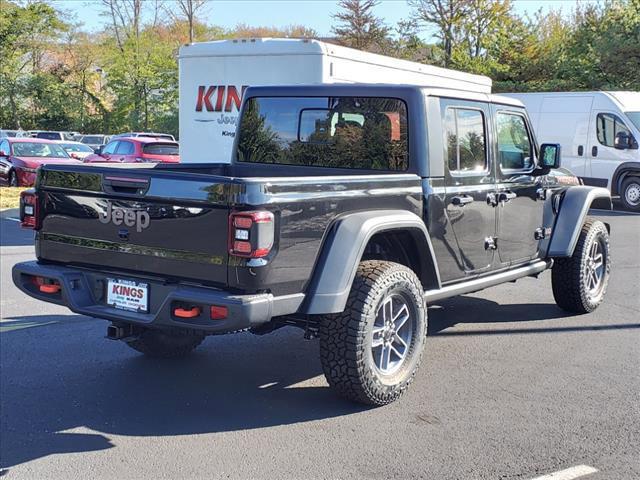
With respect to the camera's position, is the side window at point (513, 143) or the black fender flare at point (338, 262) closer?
the black fender flare at point (338, 262)

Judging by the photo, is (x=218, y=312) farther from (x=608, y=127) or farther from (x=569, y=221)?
(x=608, y=127)

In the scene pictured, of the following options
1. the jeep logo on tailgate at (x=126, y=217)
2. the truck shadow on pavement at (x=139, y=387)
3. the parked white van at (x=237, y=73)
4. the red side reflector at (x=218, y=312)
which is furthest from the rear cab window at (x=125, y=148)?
the red side reflector at (x=218, y=312)

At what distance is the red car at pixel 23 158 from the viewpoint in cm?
1825

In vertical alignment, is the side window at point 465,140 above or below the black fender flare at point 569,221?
above

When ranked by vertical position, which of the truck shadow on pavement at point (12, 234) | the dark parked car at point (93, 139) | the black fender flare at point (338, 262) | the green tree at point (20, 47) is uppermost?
the green tree at point (20, 47)

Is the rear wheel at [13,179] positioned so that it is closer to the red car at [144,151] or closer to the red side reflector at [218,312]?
the red car at [144,151]

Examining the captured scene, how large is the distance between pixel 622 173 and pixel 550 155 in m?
10.8

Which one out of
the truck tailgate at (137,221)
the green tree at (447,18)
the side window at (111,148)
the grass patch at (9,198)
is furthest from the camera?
the green tree at (447,18)

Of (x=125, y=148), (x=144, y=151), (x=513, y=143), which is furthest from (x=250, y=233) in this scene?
(x=125, y=148)

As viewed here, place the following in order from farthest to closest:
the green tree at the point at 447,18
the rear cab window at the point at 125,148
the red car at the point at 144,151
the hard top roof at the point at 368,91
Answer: the green tree at the point at 447,18 → the rear cab window at the point at 125,148 → the red car at the point at 144,151 → the hard top roof at the point at 368,91

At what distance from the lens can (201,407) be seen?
450cm

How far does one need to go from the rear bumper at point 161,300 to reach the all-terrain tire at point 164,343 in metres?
0.94

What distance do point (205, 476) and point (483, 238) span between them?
2789 mm

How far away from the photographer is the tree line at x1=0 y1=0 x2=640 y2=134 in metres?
27.0
